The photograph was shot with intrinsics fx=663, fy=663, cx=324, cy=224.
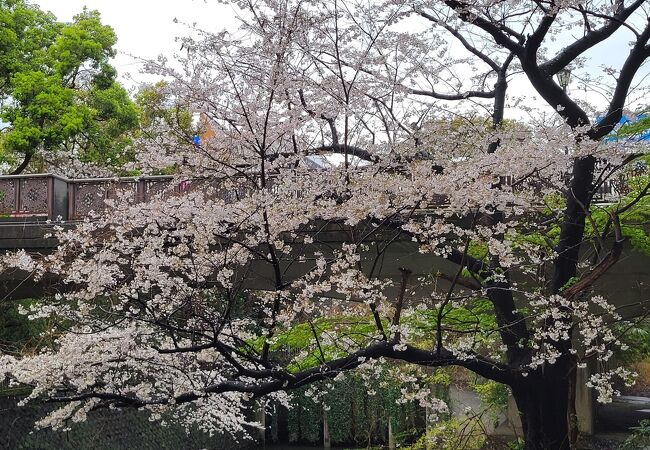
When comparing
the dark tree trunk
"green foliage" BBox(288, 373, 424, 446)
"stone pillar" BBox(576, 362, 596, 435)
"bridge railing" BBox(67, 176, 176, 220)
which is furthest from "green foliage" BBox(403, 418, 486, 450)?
"green foliage" BBox(288, 373, 424, 446)

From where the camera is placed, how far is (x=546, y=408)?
6.72 m

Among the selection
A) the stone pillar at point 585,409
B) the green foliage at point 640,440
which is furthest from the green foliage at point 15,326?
the stone pillar at point 585,409

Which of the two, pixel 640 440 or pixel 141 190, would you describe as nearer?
pixel 141 190

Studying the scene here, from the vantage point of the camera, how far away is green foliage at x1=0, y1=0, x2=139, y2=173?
1509cm

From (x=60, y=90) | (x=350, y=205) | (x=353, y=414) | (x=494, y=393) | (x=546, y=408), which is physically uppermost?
(x=60, y=90)

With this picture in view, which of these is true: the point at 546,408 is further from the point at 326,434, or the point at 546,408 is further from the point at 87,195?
the point at 326,434

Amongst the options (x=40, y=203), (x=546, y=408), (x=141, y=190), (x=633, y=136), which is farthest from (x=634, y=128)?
(x=40, y=203)

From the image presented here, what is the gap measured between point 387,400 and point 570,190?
13628 millimetres

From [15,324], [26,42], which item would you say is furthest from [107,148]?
[15,324]

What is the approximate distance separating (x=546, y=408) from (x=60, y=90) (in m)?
13.1

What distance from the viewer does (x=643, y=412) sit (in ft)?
58.8

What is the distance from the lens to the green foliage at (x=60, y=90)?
49.5ft

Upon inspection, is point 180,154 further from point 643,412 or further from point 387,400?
point 643,412

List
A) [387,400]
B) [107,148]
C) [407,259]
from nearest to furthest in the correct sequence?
Result: [407,259] → [107,148] → [387,400]
